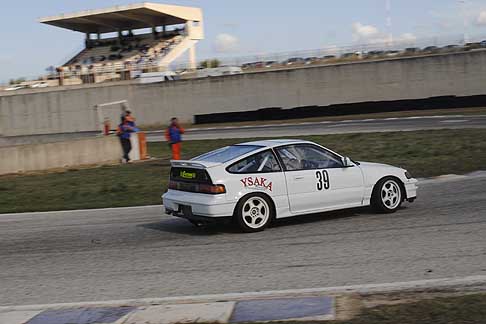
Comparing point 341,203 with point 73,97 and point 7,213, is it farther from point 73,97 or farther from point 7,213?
point 73,97

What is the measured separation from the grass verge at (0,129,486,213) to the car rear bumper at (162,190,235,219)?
3.93m

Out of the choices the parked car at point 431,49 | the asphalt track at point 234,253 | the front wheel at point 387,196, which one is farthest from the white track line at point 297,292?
the parked car at point 431,49

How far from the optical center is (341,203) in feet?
33.3

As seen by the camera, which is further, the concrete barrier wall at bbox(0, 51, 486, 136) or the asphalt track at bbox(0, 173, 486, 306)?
the concrete barrier wall at bbox(0, 51, 486, 136)

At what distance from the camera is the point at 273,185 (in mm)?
9688

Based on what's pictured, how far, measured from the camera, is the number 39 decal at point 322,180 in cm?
1000

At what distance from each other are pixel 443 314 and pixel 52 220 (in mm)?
8539

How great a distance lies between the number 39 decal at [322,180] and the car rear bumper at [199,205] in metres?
1.39

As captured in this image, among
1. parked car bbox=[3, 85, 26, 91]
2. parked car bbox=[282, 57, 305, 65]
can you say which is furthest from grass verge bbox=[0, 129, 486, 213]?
parked car bbox=[3, 85, 26, 91]

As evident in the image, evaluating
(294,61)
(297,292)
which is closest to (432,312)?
(297,292)

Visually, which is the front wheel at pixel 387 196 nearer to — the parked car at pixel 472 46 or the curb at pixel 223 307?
the curb at pixel 223 307

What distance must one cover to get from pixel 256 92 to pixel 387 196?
36037 mm

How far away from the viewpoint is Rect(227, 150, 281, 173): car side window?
31.8 feet

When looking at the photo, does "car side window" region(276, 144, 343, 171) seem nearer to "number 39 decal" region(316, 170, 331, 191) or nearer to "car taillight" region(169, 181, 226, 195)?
"number 39 decal" region(316, 170, 331, 191)
